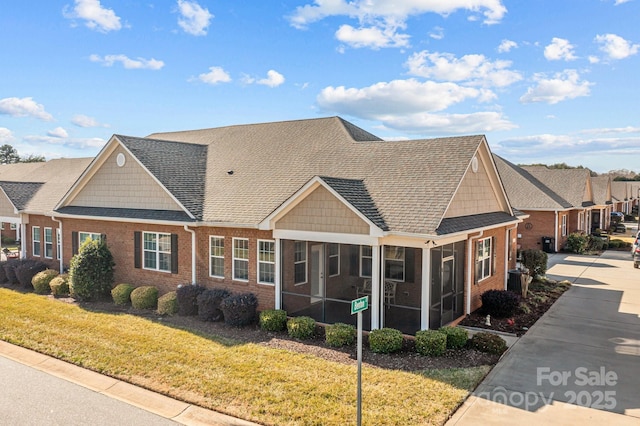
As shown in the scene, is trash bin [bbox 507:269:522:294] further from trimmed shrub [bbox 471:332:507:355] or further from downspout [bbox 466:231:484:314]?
A: trimmed shrub [bbox 471:332:507:355]

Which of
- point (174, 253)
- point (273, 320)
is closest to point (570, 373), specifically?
point (273, 320)

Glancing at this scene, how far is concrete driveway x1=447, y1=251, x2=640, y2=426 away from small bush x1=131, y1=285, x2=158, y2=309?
11.4m

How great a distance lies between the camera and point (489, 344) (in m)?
11.5

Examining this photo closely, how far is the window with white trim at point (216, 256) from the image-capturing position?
16219 mm

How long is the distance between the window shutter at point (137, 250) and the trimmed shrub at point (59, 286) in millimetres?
3019

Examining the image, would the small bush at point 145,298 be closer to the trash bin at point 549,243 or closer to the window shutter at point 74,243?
the window shutter at point 74,243

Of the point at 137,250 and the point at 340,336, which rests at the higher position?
the point at 137,250

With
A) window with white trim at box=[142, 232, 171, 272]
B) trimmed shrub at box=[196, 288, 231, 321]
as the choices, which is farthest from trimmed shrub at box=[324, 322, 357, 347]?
window with white trim at box=[142, 232, 171, 272]

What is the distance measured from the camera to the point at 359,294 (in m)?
16.7

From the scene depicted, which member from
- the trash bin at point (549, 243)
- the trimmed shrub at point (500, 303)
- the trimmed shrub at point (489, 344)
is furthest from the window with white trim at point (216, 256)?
the trash bin at point (549, 243)

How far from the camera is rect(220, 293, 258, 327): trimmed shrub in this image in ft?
45.8

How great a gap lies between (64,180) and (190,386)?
68.9 feet

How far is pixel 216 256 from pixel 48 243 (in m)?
11.2

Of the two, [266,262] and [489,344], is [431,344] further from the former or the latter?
[266,262]
